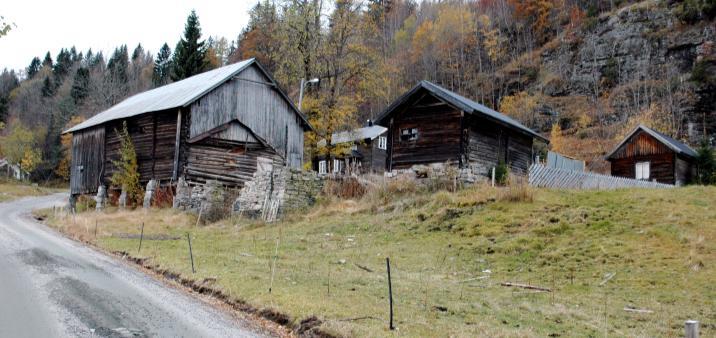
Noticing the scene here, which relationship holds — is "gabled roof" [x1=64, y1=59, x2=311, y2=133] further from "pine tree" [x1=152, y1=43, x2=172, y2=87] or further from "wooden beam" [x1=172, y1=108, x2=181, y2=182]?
"pine tree" [x1=152, y1=43, x2=172, y2=87]

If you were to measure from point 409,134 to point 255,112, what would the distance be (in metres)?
9.01

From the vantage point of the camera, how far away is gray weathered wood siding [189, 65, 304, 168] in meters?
31.4

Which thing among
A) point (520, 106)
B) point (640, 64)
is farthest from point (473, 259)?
point (640, 64)

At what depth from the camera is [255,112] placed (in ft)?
110

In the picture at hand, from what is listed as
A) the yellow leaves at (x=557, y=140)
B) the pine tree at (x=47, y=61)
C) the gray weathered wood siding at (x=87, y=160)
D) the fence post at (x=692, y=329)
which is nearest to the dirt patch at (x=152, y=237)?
the gray weathered wood siding at (x=87, y=160)

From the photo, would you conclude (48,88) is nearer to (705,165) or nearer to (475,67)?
(475,67)

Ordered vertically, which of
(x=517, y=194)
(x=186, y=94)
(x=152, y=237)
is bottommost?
(x=152, y=237)

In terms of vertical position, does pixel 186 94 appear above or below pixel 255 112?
above

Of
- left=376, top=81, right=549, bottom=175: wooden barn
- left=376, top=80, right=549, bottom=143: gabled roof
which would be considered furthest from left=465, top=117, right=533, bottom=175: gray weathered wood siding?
left=376, top=80, right=549, bottom=143: gabled roof

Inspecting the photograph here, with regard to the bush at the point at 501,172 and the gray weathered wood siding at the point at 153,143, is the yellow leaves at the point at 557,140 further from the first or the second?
the gray weathered wood siding at the point at 153,143

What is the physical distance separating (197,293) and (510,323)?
269 inches

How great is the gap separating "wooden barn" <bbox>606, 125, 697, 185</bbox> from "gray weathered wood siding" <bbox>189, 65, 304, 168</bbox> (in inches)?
941

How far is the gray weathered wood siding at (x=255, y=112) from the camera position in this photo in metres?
31.4

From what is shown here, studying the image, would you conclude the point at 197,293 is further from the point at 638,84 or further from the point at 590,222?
the point at 638,84
